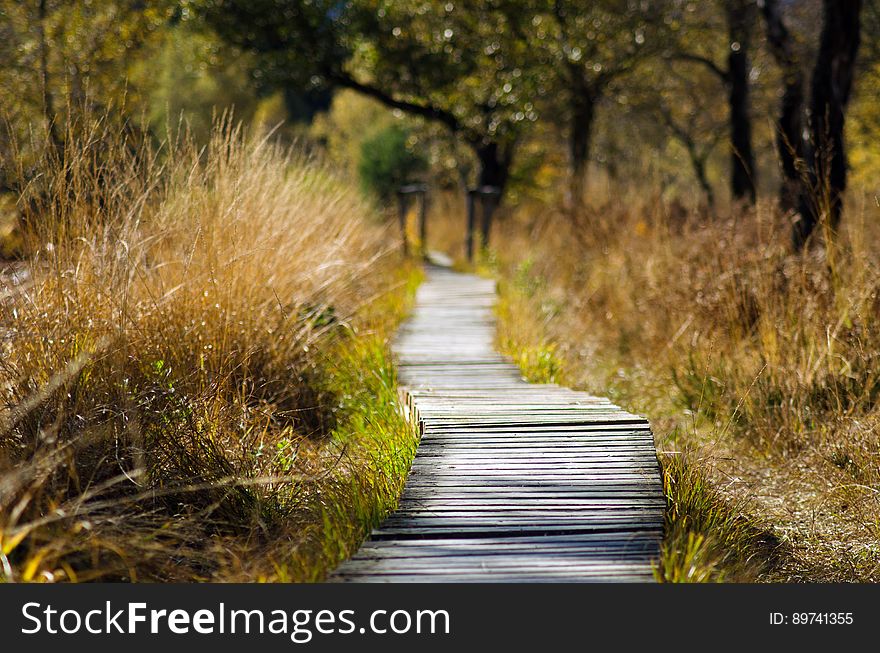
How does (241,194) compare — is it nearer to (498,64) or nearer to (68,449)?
(68,449)

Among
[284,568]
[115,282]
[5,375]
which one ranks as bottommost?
[284,568]

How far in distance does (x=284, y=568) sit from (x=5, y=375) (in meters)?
1.32

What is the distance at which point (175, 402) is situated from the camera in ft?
11.3

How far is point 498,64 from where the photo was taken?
13344mm

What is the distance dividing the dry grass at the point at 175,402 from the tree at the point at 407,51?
907 cm

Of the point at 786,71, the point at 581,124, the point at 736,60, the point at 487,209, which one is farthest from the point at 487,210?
the point at 786,71

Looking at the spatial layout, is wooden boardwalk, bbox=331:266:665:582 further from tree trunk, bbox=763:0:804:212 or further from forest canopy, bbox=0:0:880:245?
forest canopy, bbox=0:0:880:245

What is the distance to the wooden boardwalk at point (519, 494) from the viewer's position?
8.44ft

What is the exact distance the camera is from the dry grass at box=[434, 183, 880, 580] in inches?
133

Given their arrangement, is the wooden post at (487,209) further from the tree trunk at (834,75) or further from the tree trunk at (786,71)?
the tree trunk at (834,75)

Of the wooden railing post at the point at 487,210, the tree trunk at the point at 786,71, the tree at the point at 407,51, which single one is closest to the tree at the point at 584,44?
the tree at the point at 407,51

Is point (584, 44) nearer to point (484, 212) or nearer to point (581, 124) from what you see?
point (581, 124)

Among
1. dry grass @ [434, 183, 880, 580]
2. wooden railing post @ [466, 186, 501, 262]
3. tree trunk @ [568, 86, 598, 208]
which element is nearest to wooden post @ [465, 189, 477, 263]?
wooden railing post @ [466, 186, 501, 262]

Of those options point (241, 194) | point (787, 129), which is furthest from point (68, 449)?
point (787, 129)
